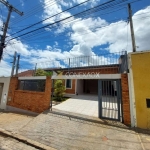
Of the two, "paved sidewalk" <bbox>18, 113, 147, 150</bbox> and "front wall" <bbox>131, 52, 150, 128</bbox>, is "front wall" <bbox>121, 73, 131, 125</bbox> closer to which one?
"front wall" <bbox>131, 52, 150, 128</bbox>

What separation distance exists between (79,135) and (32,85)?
5.74m

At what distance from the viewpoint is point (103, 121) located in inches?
218

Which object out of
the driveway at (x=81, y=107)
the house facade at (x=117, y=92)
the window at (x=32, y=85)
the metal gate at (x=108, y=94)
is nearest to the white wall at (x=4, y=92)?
the house facade at (x=117, y=92)

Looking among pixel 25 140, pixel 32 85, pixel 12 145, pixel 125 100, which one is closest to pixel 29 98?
pixel 32 85

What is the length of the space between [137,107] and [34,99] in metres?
6.65

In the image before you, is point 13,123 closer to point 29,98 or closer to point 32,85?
point 29,98

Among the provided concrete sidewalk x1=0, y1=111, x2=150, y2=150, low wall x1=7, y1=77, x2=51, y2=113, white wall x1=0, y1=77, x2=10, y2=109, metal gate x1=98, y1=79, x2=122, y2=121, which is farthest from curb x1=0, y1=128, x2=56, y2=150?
white wall x1=0, y1=77, x2=10, y2=109

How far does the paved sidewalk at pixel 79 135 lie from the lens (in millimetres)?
3754

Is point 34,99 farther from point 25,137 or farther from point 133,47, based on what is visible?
point 133,47

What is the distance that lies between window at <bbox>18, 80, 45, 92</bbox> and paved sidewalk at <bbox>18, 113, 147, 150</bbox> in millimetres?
2793

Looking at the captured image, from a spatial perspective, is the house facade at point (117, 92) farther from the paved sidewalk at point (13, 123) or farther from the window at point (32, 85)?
the paved sidewalk at point (13, 123)

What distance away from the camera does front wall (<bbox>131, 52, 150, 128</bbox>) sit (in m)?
4.84

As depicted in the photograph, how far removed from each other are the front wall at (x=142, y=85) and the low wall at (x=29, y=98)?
5.26 m

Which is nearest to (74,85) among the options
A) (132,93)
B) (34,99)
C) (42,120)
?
(34,99)
